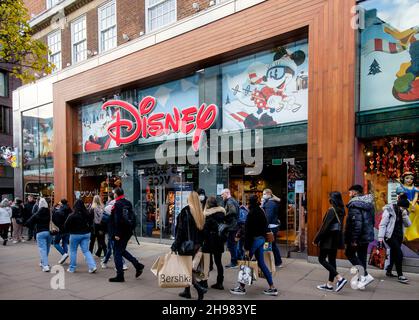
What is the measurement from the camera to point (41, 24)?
1714cm

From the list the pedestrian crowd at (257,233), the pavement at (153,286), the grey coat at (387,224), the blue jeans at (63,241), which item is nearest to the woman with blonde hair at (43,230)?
the pavement at (153,286)

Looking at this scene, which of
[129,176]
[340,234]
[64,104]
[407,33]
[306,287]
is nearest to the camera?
[340,234]

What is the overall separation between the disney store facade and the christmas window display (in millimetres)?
87

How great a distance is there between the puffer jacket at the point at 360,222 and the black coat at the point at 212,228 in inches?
89.9

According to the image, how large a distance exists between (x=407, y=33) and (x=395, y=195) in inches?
144

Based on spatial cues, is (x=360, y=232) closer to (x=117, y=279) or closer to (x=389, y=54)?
(x=389, y=54)

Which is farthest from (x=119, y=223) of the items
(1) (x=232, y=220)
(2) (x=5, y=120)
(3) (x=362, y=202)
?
(2) (x=5, y=120)

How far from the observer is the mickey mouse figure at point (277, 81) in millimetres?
9133

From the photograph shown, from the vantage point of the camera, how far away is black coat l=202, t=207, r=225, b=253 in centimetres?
557

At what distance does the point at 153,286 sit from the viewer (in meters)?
6.07

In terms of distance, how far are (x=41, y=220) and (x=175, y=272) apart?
4.17 meters

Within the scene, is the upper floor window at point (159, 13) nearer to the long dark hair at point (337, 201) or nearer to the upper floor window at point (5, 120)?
the long dark hair at point (337, 201)
